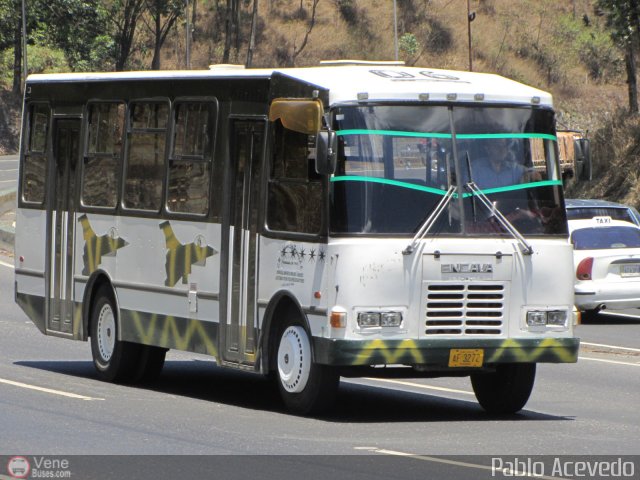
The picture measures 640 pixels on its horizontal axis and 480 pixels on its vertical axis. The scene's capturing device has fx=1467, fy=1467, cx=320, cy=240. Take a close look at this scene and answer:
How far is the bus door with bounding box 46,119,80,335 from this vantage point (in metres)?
15.9

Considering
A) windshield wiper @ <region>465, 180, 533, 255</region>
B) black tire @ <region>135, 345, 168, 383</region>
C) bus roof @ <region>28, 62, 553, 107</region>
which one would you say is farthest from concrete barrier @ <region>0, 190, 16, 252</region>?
windshield wiper @ <region>465, 180, 533, 255</region>

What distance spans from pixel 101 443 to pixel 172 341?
375cm

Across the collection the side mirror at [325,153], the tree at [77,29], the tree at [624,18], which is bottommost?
the side mirror at [325,153]

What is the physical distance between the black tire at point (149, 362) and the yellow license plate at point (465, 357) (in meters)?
4.25

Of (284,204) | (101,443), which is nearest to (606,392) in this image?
(284,204)

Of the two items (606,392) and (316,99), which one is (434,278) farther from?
(606,392)

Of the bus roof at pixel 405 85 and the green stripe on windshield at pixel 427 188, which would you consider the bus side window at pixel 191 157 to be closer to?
the bus roof at pixel 405 85

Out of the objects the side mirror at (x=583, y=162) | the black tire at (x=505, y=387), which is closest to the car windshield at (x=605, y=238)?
the side mirror at (x=583, y=162)

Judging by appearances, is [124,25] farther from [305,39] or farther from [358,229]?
[358,229]

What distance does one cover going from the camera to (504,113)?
12.4 m

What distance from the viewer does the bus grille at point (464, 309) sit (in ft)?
39.0

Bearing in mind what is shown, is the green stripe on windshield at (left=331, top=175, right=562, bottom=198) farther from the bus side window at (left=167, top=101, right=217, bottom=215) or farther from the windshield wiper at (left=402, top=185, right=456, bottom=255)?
the bus side window at (left=167, top=101, right=217, bottom=215)

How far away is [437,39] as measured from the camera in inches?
3824
